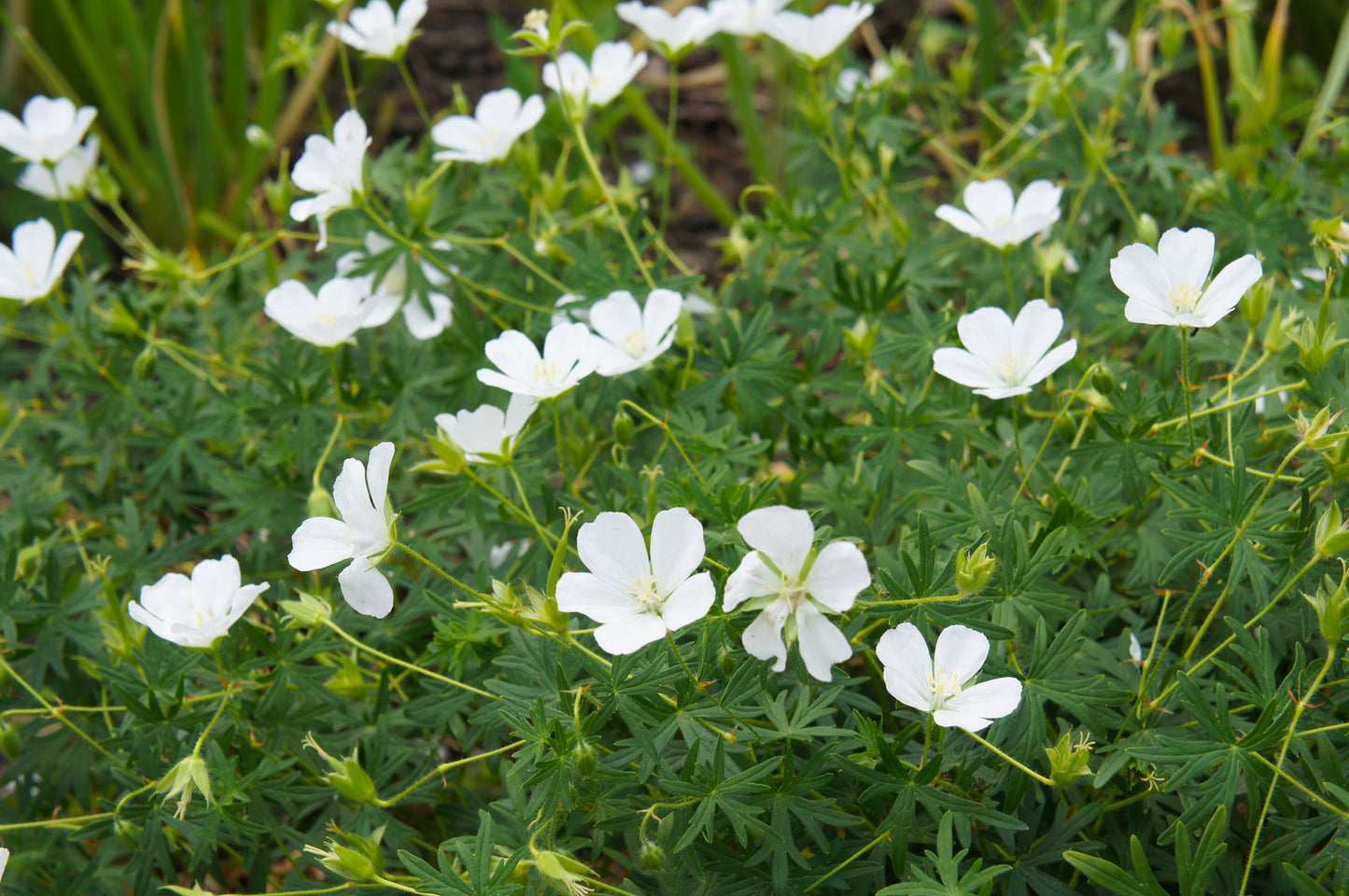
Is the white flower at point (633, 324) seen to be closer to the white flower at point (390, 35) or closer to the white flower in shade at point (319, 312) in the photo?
the white flower in shade at point (319, 312)

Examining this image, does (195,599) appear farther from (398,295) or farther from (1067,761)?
(1067,761)

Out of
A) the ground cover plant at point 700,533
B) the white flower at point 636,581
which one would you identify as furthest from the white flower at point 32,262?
the white flower at point 636,581

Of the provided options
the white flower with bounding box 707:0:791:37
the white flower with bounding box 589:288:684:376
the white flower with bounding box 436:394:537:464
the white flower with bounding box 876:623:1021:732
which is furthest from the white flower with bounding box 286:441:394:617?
the white flower with bounding box 707:0:791:37

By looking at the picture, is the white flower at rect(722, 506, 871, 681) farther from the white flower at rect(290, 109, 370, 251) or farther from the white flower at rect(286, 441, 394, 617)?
the white flower at rect(290, 109, 370, 251)

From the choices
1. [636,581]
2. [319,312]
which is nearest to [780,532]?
[636,581]

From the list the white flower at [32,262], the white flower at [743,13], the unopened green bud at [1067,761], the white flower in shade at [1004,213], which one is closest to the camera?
the unopened green bud at [1067,761]
